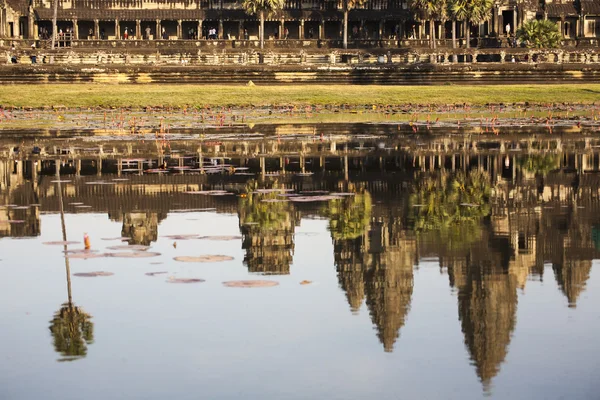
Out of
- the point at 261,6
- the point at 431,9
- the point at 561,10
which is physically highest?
the point at 261,6

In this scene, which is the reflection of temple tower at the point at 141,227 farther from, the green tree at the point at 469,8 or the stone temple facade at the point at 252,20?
the stone temple facade at the point at 252,20

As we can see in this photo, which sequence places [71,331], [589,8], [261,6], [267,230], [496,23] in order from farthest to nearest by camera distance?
1. [589,8]
2. [496,23]
3. [261,6]
4. [267,230]
5. [71,331]

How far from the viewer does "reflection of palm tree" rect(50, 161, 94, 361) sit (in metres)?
12.0

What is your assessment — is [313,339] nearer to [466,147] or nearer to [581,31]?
[466,147]

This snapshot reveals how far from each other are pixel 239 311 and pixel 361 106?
149 ft

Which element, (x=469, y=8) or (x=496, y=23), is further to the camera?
(x=496, y=23)

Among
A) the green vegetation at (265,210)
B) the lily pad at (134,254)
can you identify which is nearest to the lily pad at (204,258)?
the lily pad at (134,254)

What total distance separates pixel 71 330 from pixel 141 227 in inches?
247

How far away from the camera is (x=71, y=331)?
500 inches

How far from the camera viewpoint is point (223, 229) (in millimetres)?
19156

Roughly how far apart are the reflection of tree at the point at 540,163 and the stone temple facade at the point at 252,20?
67430 millimetres

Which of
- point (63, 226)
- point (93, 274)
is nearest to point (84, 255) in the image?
point (93, 274)

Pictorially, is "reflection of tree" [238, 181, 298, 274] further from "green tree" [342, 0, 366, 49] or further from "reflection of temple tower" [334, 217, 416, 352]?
"green tree" [342, 0, 366, 49]

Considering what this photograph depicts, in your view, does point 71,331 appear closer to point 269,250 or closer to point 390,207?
point 269,250
